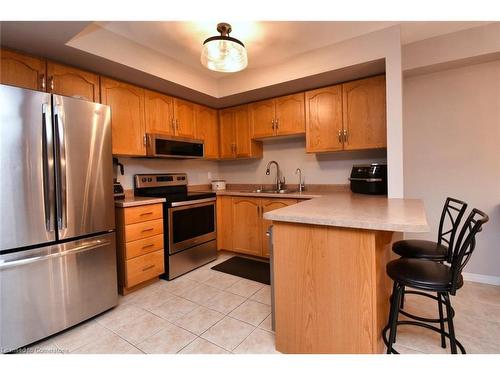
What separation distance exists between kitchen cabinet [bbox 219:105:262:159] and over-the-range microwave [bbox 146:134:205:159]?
437 mm

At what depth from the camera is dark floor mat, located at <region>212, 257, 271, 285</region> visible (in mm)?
2730

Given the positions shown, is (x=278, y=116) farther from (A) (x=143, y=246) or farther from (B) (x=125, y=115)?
(A) (x=143, y=246)

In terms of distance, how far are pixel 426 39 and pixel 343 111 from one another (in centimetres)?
98

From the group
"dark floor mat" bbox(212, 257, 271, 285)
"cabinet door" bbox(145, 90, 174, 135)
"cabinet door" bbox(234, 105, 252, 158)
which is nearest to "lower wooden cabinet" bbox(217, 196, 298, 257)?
"dark floor mat" bbox(212, 257, 271, 285)

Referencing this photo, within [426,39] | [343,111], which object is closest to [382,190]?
[343,111]

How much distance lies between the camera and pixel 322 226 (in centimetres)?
136

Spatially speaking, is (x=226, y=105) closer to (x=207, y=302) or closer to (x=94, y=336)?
(x=207, y=302)

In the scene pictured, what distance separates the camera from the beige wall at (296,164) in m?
3.04

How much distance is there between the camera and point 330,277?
134 cm

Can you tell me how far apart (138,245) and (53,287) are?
2.44 feet

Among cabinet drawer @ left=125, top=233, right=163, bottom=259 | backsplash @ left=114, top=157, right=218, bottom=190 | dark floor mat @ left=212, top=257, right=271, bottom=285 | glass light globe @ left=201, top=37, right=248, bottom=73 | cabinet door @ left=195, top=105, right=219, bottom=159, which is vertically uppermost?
glass light globe @ left=201, top=37, right=248, bottom=73

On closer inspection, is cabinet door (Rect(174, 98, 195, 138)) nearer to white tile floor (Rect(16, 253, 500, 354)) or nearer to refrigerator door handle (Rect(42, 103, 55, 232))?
refrigerator door handle (Rect(42, 103, 55, 232))

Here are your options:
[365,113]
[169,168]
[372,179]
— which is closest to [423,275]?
[372,179]

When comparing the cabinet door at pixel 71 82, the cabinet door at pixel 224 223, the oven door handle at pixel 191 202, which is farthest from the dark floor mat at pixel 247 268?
the cabinet door at pixel 71 82
